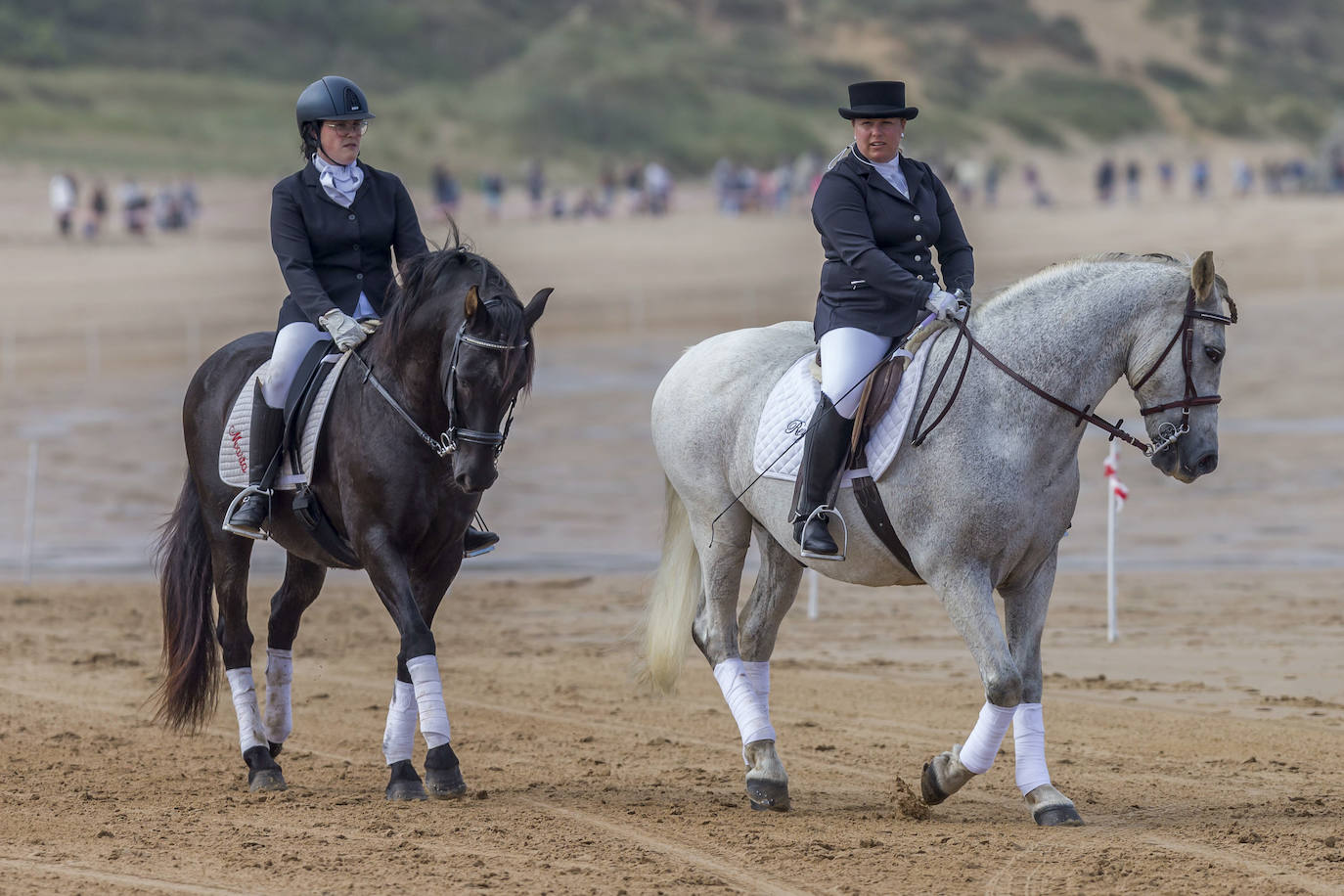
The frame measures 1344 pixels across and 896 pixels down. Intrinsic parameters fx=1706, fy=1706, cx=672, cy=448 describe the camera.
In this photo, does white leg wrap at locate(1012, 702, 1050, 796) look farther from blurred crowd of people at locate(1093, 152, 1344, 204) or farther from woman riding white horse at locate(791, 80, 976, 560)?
blurred crowd of people at locate(1093, 152, 1344, 204)

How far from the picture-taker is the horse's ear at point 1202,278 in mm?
6246

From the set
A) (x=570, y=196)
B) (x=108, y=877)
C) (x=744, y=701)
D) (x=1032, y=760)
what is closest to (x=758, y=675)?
(x=744, y=701)

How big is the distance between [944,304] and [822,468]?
2.66 feet

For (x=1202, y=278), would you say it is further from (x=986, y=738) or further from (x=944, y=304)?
(x=986, y=738)

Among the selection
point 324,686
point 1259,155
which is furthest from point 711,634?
point 1259,155

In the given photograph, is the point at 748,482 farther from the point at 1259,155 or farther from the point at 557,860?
the point at 1259,155

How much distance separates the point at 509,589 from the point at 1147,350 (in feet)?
27.5

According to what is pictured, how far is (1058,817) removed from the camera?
262 inches

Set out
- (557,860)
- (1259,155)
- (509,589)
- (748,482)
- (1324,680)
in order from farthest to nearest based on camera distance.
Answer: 1. (1259,155)
2. (509,589)
3. (1324,680)
4. (748,482)
5. (557,860)

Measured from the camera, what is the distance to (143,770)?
26.2 ft

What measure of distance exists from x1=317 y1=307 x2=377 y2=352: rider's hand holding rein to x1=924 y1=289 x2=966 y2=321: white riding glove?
247 centimetres

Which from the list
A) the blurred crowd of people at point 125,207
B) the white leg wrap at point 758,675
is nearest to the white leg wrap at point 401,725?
the white leg wrap at point 758,675

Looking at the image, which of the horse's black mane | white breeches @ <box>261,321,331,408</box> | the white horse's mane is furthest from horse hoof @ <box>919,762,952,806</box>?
white breeches @ <box>261,321,331,408</box>

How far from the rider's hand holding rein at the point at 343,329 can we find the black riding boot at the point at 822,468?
6.67 ft
